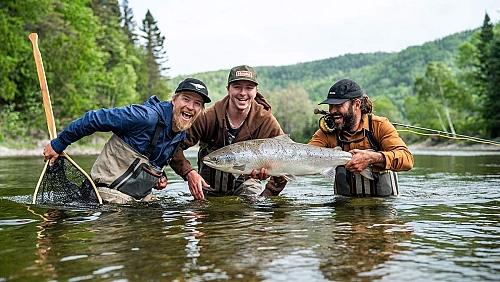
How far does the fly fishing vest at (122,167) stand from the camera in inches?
277

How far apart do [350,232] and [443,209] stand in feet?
7.69

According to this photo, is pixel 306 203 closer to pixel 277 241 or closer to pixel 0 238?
pixel 277 241

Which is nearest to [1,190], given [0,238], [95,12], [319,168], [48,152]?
[48,152]

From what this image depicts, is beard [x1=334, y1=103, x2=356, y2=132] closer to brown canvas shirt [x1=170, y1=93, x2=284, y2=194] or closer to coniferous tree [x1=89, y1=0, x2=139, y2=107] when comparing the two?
brown canvas shirt [x1=170, y1=93, x2=284, y2=194]

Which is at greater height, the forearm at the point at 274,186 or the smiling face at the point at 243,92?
the smiling face at the point at 243,92

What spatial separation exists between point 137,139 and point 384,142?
3.45 meters

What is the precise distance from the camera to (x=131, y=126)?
6.74 meters

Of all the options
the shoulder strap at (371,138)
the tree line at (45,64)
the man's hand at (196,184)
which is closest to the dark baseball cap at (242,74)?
the man's hand at (196,184)

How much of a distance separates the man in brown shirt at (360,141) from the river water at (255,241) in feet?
1.69

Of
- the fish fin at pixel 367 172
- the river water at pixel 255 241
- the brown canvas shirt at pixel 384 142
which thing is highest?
the brown canvas shirt at pixel 384 142

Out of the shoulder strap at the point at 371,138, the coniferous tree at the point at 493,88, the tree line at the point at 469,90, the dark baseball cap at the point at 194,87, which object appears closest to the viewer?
the dark baseball cap at the point at 194,87

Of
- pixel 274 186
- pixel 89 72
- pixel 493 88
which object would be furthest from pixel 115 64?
pixel 274 186

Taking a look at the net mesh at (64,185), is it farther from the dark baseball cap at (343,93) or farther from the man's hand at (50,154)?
the dark baseball cap at (343,93)

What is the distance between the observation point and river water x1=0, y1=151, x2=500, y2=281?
11.7 feet
